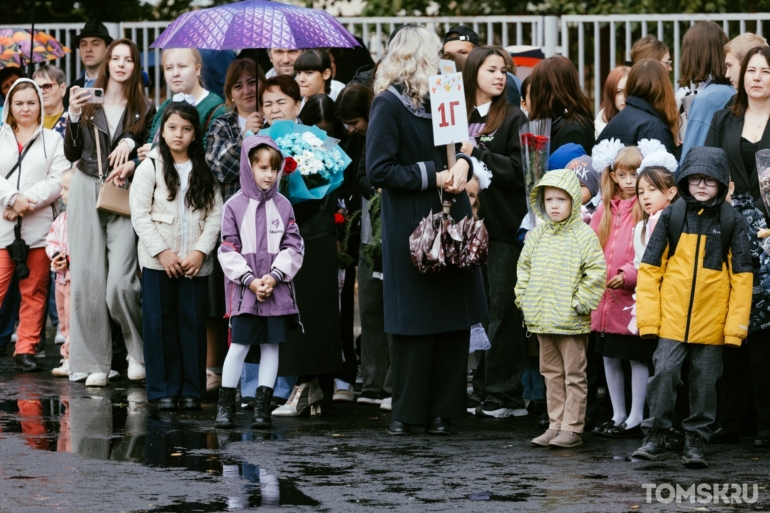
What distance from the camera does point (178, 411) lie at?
8.53 m

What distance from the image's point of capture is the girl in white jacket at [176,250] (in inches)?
339

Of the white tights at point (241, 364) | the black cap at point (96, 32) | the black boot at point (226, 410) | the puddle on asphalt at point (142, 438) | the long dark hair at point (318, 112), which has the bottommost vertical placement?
the puddle on asphalt at point (142, 438)

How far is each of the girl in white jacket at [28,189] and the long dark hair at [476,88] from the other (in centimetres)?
368

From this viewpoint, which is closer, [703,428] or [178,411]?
[703,428]

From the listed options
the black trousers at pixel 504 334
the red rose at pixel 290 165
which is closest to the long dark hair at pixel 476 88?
the black trousers at pixel 504 334

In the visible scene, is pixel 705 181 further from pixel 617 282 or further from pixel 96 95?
pixel 96 95

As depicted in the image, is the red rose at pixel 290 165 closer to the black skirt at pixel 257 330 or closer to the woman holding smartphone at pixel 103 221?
the black skirt at pixel 257 330

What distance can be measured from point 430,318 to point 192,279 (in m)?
1.91

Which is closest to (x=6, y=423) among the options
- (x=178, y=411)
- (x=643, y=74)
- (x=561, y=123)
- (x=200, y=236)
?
(x=178, y=411)

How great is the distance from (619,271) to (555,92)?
57.3 inches

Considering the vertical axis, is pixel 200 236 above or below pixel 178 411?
above

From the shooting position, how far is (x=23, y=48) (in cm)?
1255

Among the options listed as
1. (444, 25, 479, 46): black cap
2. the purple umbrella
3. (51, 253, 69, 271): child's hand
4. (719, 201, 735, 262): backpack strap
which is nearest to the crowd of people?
(719, 201, 735, 262): backpack strap

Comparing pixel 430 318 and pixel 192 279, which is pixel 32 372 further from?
pixel 430 318
